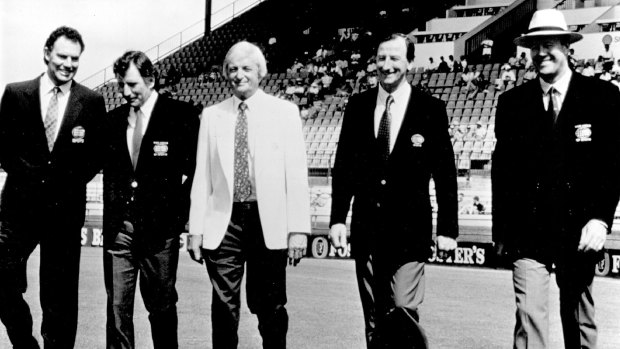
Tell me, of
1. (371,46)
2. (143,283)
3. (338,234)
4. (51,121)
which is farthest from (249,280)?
(371,46)

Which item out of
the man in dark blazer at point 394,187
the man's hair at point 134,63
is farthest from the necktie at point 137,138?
the man in dark blazer at point 394,187

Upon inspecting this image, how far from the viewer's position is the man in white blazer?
17.2 ft

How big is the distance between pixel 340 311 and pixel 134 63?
5.04 m

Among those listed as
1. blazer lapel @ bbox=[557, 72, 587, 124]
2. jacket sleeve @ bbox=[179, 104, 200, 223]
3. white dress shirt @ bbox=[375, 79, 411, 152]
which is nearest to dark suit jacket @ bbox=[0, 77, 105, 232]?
jacket sleeve @ bbox=[179, 104, 200, 223]

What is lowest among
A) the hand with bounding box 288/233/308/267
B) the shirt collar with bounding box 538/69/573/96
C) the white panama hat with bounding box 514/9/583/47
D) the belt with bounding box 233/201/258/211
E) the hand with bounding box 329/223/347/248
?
the hand with bounding box 288/233/308/267

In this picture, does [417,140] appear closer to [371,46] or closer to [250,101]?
[250,101]

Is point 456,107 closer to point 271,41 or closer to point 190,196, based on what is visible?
point 271,41

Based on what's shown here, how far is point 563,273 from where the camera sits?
5.04m

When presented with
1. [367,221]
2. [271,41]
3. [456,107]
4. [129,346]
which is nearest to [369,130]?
[367,221]

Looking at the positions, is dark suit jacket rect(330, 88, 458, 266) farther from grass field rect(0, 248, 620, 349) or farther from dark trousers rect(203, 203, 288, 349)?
grass field rect(0, 248, 620, 349)

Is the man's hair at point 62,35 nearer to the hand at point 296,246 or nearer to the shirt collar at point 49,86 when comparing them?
the shirt collar at point 49,86

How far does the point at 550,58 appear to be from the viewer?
16.9 ft

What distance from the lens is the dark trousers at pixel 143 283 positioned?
219 inches

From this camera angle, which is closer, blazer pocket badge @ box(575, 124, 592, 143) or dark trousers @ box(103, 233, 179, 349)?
blazer pocket badge @ box(575, 124, 592, 143)
